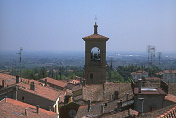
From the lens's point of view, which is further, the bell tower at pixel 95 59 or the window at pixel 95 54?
Result: the window at pixel 95 54

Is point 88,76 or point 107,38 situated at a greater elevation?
point 107,38

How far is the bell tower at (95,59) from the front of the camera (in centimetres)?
3281

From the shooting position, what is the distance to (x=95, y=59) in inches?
1321

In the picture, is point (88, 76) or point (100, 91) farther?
point (88, 76)

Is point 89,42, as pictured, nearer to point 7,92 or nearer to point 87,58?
point 87,58

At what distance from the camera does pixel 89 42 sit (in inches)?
1313

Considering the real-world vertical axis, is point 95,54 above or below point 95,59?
above

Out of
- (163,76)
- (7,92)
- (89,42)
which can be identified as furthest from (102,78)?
(163,76)

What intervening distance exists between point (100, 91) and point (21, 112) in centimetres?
984

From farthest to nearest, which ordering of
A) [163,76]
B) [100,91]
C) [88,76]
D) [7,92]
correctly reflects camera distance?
[163,76] < [88,76] < [100,91] < [7,92]

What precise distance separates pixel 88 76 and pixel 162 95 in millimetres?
14434

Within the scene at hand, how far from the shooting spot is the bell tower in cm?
3281

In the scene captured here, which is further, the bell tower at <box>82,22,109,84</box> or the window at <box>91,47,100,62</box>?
the window at <box>91,47,100,62</box>

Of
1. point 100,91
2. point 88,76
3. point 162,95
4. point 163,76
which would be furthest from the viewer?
point 163,76
